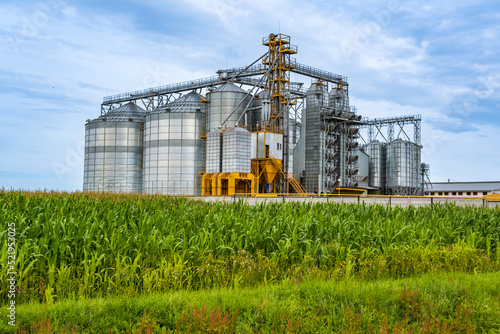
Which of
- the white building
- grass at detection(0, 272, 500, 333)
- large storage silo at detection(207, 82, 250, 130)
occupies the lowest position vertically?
grass at detection(0, 272, 500, 333)

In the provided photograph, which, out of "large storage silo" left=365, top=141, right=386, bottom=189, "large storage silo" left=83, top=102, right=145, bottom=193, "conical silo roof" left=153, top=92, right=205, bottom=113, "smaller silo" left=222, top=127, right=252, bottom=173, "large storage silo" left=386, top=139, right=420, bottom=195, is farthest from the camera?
"large storage silo" left=365, top=141, right=386, bottom=189

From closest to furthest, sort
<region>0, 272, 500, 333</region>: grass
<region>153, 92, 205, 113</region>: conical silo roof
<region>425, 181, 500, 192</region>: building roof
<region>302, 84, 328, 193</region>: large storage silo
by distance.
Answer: <region>0, 272, 500, 333</region>: grass, <region>302, 84, 328, 193</region>: large storage silo, <region>153, 92, 205, 113</region>: conical silo roof, <region>425, 181, 500, 192</region>: building roof

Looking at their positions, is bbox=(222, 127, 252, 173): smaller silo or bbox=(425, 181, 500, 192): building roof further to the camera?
bbox=(425, 181, 500, 192): building roof

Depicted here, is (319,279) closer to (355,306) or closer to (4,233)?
(355,306)

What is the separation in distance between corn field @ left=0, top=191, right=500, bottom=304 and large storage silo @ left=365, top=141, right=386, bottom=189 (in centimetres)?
5598

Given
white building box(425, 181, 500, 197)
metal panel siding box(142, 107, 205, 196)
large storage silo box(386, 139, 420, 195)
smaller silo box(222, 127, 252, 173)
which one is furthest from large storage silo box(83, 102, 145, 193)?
white building box(425, 181, 500, 197)

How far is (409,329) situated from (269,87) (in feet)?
145

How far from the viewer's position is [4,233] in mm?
10070

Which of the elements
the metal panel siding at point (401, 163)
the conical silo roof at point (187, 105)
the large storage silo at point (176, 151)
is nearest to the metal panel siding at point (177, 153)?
the large storage silo at point (176, 151)

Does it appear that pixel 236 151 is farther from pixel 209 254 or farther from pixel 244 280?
pixel 244 280

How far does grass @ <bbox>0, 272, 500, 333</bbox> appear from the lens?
23.5 ft

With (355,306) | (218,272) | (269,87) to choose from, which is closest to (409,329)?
(355,306)

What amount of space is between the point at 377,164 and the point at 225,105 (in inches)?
1142

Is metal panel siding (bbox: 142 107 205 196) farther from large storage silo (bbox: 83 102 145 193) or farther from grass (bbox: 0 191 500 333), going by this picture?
grass (bbox: 0 191 500 333)
